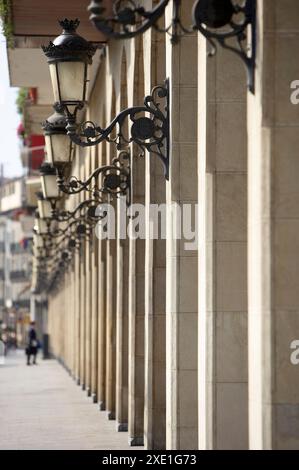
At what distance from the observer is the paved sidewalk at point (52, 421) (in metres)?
16.7

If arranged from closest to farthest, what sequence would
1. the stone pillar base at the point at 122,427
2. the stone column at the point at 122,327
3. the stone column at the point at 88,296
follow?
the stone pillar base at the point at 122,427, the stone column at the point at 122,327, the stone column at the point at 88,296

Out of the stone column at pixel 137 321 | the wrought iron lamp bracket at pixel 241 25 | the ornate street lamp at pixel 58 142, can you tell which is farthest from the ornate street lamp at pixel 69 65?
the stone column at pixel 137 321

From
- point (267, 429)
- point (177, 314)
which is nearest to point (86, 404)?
point (177, 314)

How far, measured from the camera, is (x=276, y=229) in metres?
9.06

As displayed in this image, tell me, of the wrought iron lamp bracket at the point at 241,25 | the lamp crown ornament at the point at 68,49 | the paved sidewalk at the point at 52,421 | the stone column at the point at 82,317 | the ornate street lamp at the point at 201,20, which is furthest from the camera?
the stone column at the point at 82,317

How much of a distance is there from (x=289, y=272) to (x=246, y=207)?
59.7 inches

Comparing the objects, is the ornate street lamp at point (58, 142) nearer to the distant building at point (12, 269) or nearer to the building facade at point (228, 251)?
the building facade at point (228, 251)

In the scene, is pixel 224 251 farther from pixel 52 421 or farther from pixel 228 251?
pixel 52 421

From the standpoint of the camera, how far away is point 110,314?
887 inches

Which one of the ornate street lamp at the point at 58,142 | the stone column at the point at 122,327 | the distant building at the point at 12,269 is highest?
the ornate street lamp at the point at 58,142

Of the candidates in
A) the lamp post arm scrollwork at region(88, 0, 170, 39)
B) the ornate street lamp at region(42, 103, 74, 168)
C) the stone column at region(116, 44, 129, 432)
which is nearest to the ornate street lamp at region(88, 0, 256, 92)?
the lamp post arm scrollwork at region(88, 0, 170, 39)

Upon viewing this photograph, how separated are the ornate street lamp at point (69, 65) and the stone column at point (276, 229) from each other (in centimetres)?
375

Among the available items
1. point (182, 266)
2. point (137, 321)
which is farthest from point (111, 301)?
point (182, 266)

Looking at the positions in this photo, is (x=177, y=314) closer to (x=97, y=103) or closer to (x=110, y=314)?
(x=110, y=314)
